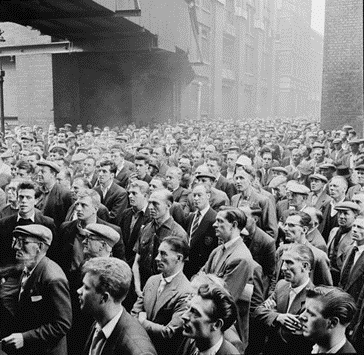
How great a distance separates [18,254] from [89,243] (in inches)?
26.6

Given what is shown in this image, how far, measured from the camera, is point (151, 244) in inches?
203

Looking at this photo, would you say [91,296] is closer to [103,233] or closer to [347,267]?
[103,233]

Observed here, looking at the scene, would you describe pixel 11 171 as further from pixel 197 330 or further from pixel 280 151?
pixel 280 151

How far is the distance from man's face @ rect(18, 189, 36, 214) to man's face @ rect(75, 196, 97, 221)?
549mm

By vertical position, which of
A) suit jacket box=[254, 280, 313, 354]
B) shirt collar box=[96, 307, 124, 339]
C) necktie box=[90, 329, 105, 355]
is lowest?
suit jacket box=[254, 280, 313, 354]

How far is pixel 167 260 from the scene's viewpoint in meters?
3.95

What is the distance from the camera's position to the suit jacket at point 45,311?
354cm

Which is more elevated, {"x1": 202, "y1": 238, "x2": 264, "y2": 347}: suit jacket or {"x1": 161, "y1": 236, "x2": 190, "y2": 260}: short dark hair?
{"x1": 161, "y1": 236, "x2": 190, "y2": 260}: short dark hair

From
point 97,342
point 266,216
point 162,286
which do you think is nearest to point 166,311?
point 162,286

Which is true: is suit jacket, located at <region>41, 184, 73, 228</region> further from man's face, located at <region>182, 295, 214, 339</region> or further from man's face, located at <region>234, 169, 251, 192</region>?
man's face, located at <region>182, 295, 214, 339</region>

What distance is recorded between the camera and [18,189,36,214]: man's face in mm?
5152

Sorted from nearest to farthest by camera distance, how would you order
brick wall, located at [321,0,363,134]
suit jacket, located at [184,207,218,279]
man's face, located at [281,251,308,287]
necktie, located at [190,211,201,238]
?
man's face, located at [281,251,308,287] → suit jacket, located at [184,207,218,279] → necktie, located at [190,211,201,238] → brick wall, located at [321,0,363,134]

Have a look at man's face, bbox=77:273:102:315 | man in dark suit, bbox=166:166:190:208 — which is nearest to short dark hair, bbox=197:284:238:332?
man's face, bbox=77:273:102:315

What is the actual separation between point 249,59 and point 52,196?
38458mm
